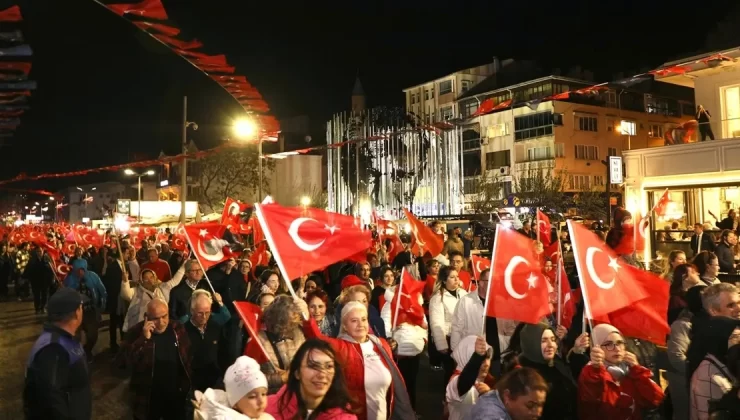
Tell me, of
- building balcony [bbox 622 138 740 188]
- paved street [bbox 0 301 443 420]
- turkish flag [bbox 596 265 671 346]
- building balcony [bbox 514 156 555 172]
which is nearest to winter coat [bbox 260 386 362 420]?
turkish flag [bbox 596 265 671 346]

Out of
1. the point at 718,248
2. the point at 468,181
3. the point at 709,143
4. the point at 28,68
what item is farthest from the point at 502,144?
the point at 28,68

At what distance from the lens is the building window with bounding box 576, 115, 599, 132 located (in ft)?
172

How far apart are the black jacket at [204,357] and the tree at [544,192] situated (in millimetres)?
39729

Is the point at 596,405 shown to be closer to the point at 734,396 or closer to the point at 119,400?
the point at 734,396

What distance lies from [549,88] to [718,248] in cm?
4245

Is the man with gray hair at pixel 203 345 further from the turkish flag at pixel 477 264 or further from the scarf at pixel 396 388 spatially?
the turkish flag at pixel 477 264

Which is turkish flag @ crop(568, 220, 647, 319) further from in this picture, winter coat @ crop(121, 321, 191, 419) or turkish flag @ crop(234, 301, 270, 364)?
winter coat @ crop(121, 321, 191, 419)

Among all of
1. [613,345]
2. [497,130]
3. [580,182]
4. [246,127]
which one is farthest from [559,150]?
[613,345]

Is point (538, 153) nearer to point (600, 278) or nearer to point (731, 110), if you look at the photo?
point (731, 110)

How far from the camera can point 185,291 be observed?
8.21m

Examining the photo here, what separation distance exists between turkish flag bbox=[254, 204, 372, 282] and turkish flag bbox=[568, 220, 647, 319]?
225cm

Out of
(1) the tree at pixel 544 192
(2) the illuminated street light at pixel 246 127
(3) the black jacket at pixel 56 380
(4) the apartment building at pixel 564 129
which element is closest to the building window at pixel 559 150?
(4) the apartment building at pixel 564 129

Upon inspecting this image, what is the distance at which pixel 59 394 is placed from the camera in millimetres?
4137

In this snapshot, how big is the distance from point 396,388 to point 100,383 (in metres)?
6.23
